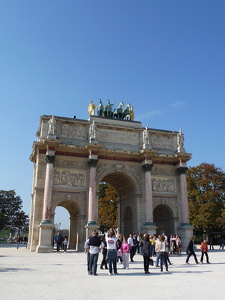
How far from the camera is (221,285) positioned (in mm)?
9461

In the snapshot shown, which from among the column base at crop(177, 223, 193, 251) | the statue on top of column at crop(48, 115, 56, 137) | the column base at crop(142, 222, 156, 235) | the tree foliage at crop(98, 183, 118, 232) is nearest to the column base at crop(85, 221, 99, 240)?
the column base at crop(142, 222, 156, 235)

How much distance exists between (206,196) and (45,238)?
93.2 ft

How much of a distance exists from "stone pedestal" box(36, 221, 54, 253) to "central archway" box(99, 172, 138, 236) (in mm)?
9948

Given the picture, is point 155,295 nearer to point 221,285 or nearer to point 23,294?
point 221,285

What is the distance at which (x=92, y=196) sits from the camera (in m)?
30.5

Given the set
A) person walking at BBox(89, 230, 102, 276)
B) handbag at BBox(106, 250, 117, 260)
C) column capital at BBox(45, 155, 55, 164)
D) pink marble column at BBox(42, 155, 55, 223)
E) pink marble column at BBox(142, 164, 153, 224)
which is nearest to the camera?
person walking at BBox(89, 230, 102, 276)

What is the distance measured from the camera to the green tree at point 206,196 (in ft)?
149

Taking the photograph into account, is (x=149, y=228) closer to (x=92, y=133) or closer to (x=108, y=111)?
(x=92, y=133)

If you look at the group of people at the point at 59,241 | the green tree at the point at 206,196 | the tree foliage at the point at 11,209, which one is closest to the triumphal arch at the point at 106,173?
the group of people at the point at 59,241

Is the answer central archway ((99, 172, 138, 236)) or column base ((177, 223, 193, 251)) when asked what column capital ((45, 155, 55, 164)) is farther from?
column base ((177, 223, 193, 251))

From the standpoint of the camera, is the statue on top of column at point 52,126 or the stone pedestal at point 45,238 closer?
the stone pedestal at point 45,238

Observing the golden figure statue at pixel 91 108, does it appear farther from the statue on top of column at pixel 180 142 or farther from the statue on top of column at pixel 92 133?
the statue on top of column at pixel 180 142

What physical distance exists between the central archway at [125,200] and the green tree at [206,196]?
1439cm

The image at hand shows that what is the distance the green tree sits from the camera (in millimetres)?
45531
